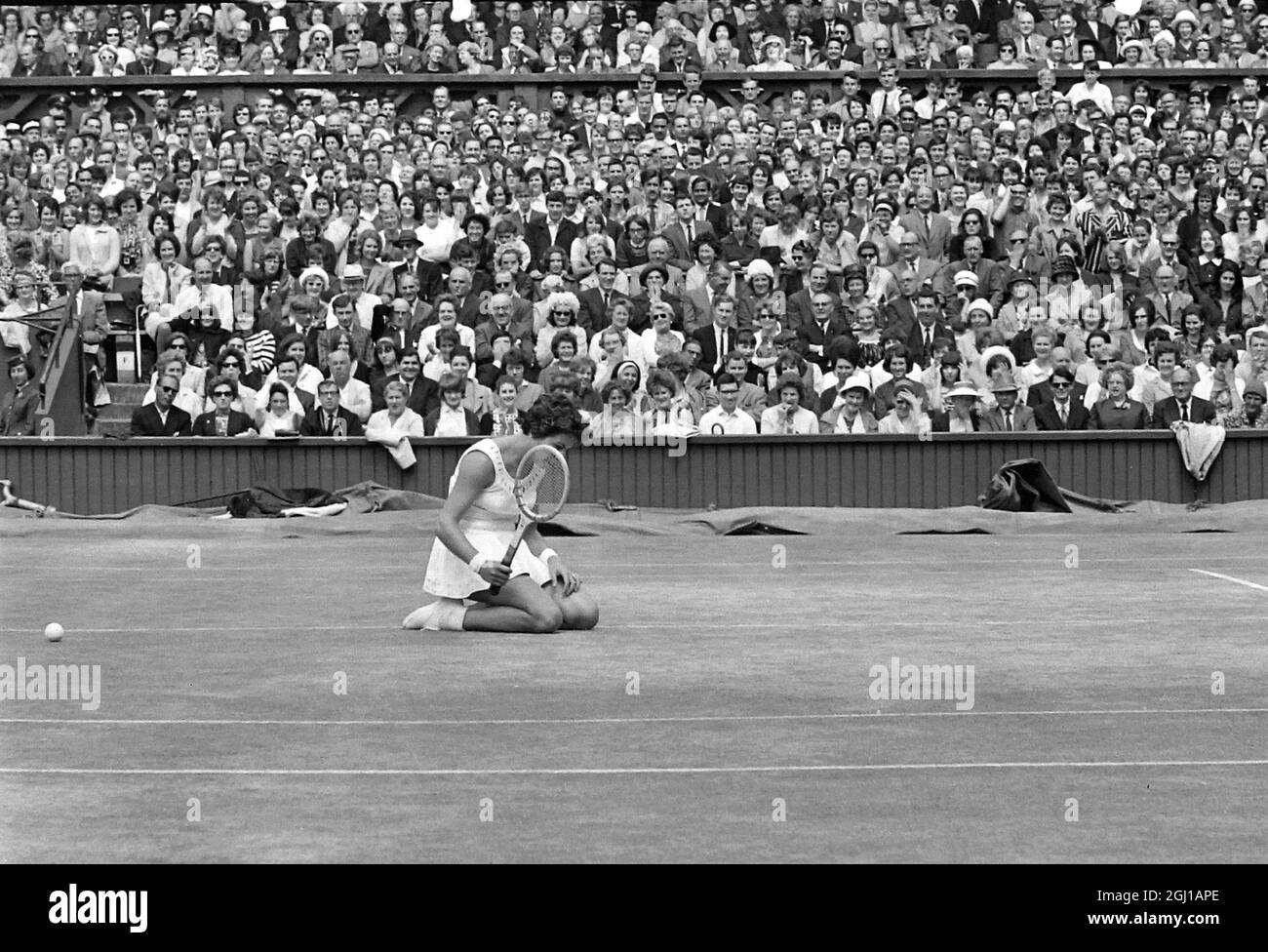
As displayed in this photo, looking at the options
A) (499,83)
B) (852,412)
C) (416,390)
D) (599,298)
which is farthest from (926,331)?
(499,83)

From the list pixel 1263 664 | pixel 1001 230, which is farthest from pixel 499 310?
pixel 1263 664

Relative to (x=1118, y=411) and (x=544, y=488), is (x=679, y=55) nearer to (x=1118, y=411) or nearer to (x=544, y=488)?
(x=1118, y=411)

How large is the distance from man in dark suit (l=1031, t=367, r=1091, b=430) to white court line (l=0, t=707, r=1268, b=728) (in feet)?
41.7

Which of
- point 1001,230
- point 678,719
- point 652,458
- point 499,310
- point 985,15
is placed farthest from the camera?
point 985,15

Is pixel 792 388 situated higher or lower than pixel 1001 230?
lower

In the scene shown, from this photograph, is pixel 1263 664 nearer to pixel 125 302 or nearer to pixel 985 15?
pixel 125 302

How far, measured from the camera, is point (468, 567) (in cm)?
1229

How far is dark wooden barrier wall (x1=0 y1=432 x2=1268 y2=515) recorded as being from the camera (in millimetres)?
21906

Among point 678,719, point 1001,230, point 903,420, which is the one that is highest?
point 1001,230

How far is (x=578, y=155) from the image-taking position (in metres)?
27.1

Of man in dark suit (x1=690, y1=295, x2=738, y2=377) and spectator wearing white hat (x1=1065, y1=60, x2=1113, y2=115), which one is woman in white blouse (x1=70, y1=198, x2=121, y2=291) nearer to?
man in dark suit (x1=690, y1=295, x2=738, y2=377)

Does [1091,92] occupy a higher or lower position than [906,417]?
higher

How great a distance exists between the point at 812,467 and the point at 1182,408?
12.9ft

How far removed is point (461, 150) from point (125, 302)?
4945mm
